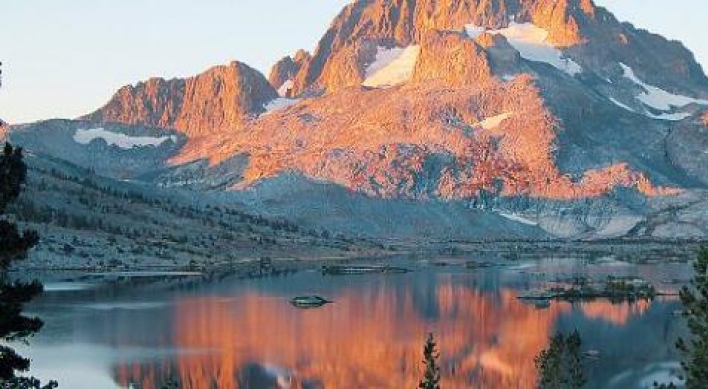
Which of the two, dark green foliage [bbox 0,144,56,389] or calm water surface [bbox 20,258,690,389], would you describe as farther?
calm water surface [bbox 20,258,690,389]

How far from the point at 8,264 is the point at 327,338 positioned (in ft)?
307

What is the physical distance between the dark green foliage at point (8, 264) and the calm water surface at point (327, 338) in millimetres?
58147

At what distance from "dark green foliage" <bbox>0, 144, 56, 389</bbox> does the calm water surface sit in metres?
58.1

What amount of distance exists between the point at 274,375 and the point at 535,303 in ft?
246

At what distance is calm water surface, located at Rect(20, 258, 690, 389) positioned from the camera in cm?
10606

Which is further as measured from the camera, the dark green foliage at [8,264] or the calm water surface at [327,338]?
the calm water surface at [327,338]

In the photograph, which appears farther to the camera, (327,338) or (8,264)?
(327,338)

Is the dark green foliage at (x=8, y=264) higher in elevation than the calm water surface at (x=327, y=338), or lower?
higher

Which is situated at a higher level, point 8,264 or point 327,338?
point 8,264

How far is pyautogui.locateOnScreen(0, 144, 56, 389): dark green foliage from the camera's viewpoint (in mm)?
40625

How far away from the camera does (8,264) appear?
4162cm

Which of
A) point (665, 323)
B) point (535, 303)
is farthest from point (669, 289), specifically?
point (665, 323)

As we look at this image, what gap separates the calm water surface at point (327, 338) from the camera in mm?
106062

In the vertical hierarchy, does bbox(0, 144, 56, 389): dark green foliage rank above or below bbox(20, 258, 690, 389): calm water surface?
above
